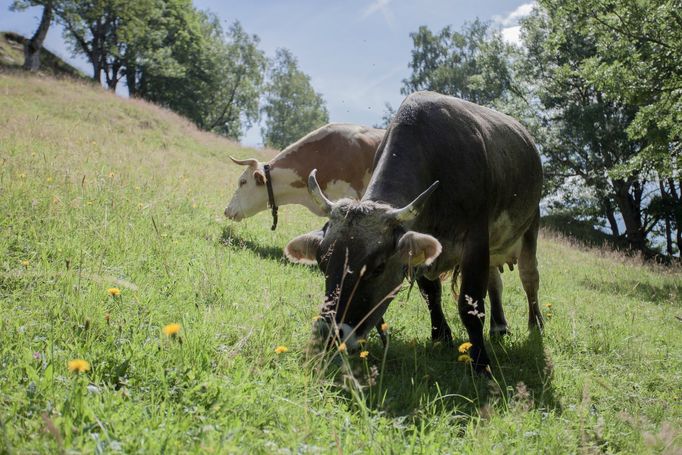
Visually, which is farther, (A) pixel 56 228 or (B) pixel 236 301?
(A) pixel 56 228

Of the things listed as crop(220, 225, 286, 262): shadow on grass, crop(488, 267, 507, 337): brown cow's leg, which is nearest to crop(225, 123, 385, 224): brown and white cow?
crop(220, 225, 286, 262): shadow on grass

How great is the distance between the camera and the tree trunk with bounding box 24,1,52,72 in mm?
30750

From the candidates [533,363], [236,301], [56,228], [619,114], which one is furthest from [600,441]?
[619,114]

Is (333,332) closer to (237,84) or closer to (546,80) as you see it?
(546,80)

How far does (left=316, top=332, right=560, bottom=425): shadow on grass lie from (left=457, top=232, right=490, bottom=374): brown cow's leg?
313 mm

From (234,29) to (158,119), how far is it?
110 ft

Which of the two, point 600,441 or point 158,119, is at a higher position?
point 158,119

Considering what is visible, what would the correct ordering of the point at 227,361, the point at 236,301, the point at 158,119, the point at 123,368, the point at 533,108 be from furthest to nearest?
1. the point at 533,108
2. the point at 158,119
3. the point at 236,301
4. the point at 227,361
5. the point at 123,368

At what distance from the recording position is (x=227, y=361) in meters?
2.85

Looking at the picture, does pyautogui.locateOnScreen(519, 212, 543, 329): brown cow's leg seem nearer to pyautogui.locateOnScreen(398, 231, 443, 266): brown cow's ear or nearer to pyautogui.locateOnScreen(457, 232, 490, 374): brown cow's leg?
pyautogui.locateOnScreen(457, 232, 490, 374): brown cow's leg

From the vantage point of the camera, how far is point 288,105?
6712cm

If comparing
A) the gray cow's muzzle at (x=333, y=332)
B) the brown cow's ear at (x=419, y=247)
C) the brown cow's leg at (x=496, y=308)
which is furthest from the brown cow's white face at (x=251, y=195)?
the gray cow's muzzle at (x=333, y=332)

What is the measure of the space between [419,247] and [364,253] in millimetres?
424

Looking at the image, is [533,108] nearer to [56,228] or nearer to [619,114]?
[619,114]
